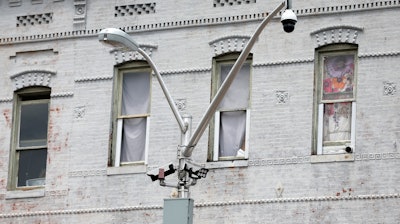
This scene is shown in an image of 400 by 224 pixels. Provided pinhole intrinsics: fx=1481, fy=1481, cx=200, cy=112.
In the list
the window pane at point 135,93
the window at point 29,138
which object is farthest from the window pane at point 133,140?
the window at point 29,138

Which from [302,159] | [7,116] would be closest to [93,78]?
[7,116]

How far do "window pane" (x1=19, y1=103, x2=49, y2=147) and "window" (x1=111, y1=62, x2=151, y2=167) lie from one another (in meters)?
1.91

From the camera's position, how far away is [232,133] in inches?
1236

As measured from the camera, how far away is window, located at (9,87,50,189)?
3322cm

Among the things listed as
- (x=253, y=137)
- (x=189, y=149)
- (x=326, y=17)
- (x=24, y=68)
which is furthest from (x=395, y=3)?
(x=24, y=68)

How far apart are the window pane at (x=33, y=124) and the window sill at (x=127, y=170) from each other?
7.01 feet

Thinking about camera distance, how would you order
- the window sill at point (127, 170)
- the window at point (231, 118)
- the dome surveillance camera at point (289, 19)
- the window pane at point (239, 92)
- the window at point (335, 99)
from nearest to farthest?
the dome surveillance camera at point (289, 19) → the window at point (335, 99) → the window at point (231, 118) → the window pane at point (239, 92) → the window sill at point (127, 170)

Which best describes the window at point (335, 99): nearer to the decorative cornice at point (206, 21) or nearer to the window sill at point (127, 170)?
the decorative cornice at point (206, 21)

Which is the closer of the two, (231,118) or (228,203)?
(228,203)

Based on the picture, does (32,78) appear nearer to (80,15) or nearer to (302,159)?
(80,15)

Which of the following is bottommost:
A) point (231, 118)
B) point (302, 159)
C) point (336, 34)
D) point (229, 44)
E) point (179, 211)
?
point (179, 211)

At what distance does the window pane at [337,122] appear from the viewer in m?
30.3

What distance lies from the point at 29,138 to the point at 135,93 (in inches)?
110

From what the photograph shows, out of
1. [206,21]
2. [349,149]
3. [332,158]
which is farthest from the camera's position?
[206,21]
